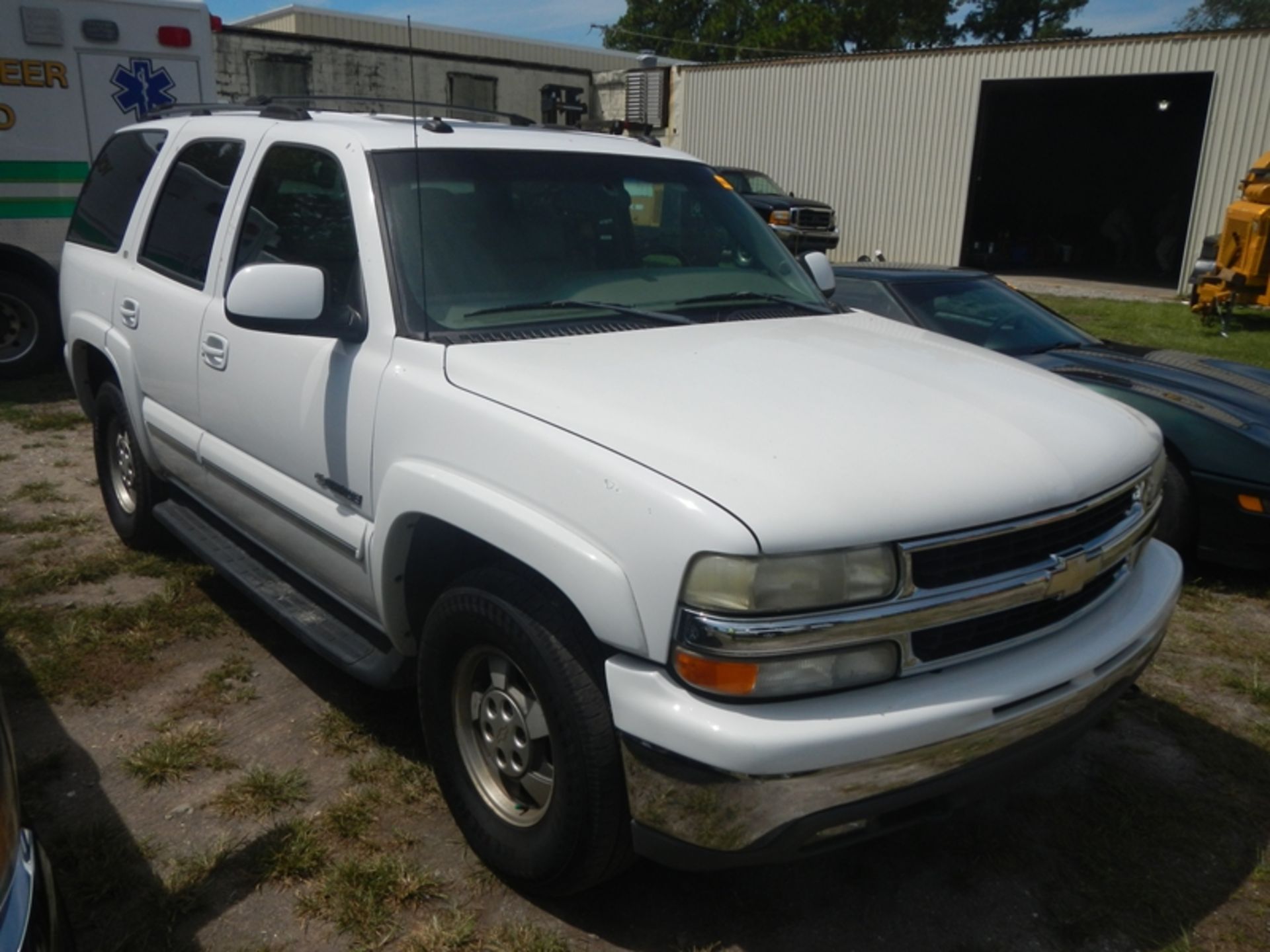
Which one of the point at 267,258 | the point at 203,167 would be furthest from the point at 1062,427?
the point at 203,167

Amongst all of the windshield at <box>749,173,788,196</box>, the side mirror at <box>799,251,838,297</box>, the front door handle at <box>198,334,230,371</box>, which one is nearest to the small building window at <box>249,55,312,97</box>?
the windshield at <box>749,173,788,196</box>

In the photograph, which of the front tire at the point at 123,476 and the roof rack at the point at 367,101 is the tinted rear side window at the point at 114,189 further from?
the front tire at the point at 123,476

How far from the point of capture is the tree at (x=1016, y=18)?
55.2m

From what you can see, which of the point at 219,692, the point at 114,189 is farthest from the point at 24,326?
the point at 219,692

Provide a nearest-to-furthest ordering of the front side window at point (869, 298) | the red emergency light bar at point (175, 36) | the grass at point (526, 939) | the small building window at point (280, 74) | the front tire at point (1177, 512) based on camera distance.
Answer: the grass at point (526, 939) < the front tire at point (1177, 512) < the front side window at point (869, 298) < the red emergency light bar at point (175, 36) < the small building window at point (280, 74)

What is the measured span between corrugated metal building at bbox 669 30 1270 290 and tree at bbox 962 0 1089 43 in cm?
3199

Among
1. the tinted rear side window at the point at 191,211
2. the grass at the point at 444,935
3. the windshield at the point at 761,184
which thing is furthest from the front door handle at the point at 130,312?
the windshield at the point at 761,184

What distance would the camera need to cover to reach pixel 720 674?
7.22ft

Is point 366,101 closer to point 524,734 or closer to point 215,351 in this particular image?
point 215,351

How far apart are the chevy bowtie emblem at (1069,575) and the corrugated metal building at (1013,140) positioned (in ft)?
57.5

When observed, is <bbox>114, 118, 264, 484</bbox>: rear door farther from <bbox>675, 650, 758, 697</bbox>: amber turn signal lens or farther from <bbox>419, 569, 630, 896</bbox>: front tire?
<bbox>675, 650, 758, 697</bbox>: amber turn signal lens

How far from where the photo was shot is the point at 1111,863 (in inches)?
120

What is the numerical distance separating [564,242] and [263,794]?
75.7 inches

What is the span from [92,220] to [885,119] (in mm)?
18564
